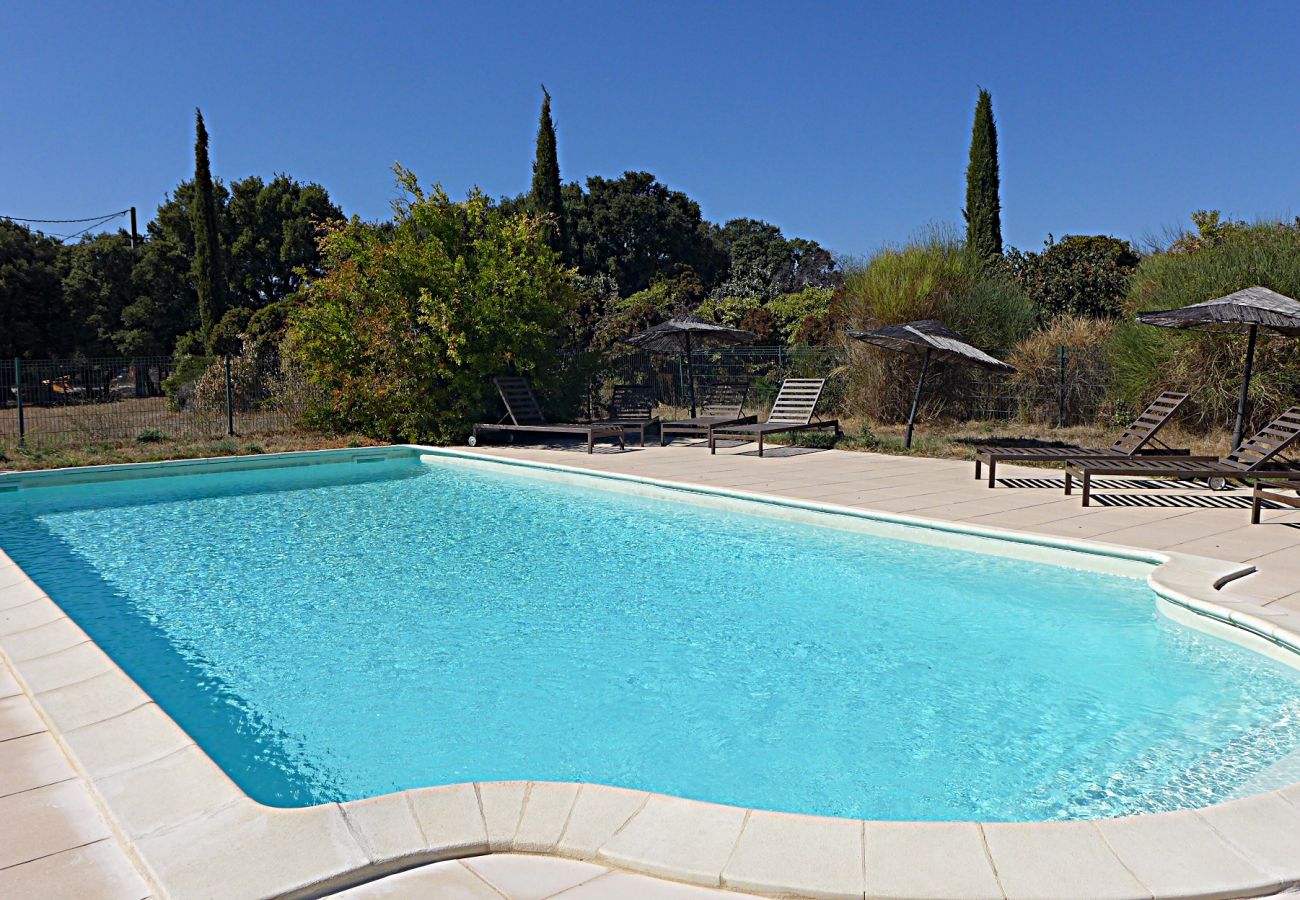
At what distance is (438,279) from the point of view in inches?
531

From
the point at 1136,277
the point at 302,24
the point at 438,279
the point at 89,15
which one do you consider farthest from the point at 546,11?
the point at 1136,277

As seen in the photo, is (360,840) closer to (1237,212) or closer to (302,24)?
(302,24)

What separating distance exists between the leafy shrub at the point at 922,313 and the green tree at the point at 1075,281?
10.5ft

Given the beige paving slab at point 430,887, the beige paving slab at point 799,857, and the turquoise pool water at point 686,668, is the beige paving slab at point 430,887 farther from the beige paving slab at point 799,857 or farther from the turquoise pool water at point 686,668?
the turquoise pool water at point 686,668

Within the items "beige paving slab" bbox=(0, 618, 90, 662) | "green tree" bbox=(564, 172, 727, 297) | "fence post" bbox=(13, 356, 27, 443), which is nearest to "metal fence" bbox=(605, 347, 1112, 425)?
"fence post" bbox=(13, 356, 27, 443)

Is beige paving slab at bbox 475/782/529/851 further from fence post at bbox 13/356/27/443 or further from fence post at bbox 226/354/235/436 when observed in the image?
fence post at bbox 226/354/235/436

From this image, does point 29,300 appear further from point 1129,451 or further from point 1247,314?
point 1247,314

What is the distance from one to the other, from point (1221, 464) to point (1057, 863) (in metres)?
6.80

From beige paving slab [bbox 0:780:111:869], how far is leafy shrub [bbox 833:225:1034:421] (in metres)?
13.8

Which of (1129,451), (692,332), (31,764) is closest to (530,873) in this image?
(31,764)

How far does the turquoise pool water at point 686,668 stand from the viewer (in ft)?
10.9

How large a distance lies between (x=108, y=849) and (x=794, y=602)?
155 inches

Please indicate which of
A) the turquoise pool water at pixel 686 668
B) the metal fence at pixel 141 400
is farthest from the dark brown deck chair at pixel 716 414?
the metal fence at pixel 141 400

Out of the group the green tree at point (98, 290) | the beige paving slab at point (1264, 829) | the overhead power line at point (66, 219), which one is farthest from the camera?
the overhead power line at point (66, 219)
